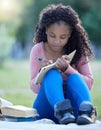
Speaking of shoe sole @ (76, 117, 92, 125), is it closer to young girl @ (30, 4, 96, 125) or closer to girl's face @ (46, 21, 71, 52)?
young girl @ (30, 4, 96, 125)

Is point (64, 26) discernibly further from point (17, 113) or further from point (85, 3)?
point (85, 3)

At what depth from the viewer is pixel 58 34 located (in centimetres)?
378

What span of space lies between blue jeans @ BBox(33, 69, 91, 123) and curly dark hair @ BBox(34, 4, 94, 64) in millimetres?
381

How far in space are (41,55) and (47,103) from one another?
1.35ft

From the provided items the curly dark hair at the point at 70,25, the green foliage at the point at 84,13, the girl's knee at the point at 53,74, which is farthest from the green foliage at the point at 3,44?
the girl's knee at the point at 53,74

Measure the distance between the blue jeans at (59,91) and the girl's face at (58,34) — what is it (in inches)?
12.3

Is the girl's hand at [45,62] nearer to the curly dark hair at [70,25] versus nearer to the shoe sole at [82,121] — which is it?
the curly dark hair at [70,25]

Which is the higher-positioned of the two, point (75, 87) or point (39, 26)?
point (39, 26)

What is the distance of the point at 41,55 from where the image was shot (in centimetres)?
396

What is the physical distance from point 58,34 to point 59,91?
0.50m

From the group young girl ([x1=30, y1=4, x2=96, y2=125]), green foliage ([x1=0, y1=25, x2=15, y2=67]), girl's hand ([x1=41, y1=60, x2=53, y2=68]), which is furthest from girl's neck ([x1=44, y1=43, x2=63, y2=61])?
green foliage ([x1=0, y1=25, x2=15, y2=67])

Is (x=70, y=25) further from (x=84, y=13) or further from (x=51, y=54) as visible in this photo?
(x=84, y=13)

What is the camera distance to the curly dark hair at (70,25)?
3.89m

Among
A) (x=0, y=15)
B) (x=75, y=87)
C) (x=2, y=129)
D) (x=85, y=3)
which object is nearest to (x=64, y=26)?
(x=75, y=87)
